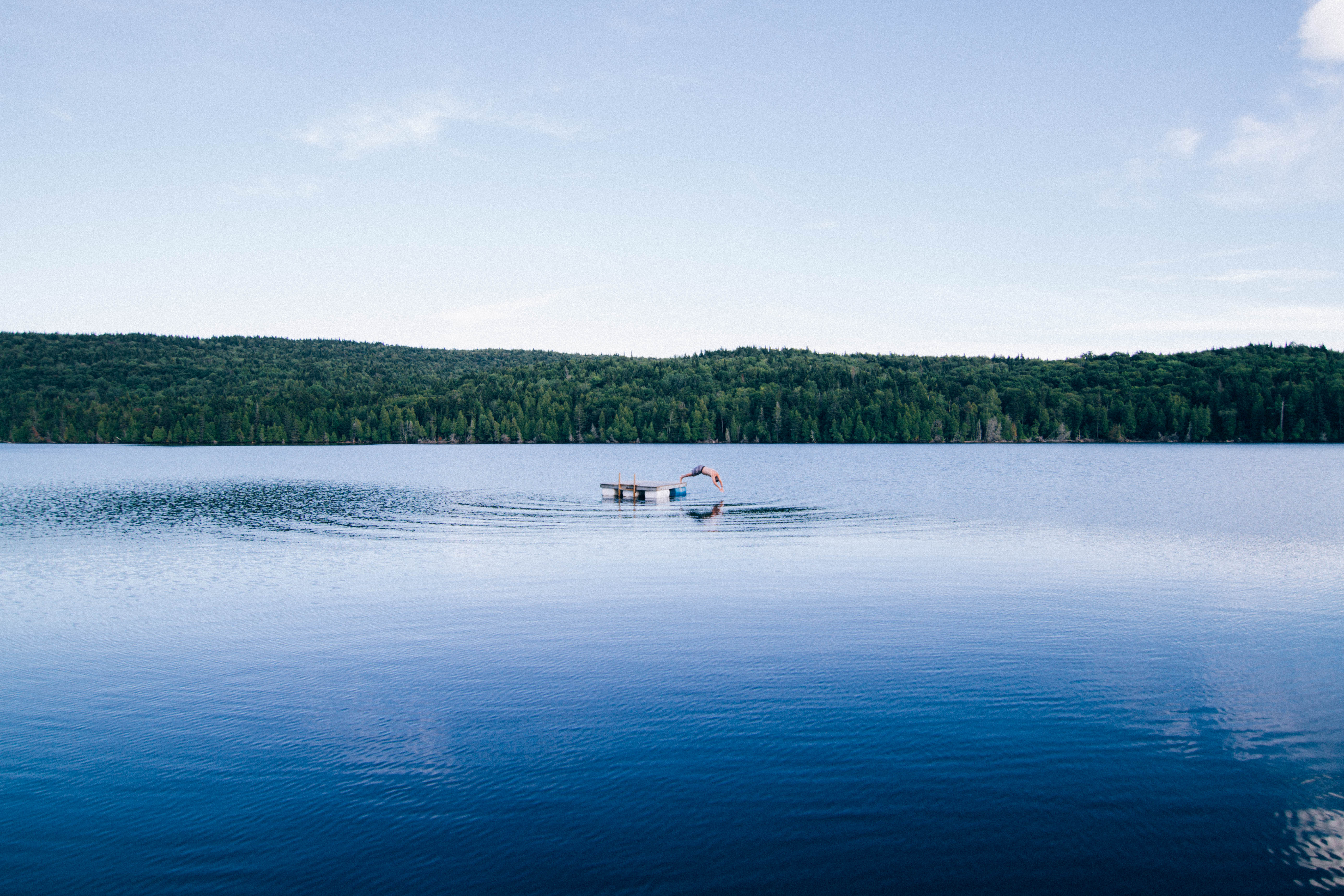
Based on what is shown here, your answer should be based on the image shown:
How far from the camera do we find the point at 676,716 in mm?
14656

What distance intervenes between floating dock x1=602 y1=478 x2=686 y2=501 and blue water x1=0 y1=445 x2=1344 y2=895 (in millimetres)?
22050

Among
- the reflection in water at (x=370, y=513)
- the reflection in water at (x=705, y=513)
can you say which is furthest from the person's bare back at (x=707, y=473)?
the reflection in water at (x=705, y=513)

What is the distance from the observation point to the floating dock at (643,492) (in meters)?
58.5

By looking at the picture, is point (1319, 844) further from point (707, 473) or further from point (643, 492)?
point (643, 492)

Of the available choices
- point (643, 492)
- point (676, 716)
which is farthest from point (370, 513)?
point (676, 716)

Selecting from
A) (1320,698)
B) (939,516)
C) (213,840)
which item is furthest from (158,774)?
(939,516)

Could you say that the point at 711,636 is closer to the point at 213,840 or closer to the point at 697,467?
the point at 213,840

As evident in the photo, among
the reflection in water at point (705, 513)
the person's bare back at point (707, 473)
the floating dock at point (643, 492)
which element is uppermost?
the person's bare back at point (707, 473)

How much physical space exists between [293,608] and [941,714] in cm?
1764

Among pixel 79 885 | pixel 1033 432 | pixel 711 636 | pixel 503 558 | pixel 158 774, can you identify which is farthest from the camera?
pixel 1033 432

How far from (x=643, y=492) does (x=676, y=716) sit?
44.2 meters

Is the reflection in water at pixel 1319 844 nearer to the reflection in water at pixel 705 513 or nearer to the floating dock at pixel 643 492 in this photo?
the reflection in water at pixel 705 513

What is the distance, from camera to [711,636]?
2023 cm

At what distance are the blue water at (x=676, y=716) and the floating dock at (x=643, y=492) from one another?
868 inches
